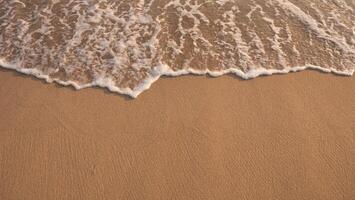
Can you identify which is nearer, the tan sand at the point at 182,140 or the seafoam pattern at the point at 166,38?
the tan sand at the point at 182,140

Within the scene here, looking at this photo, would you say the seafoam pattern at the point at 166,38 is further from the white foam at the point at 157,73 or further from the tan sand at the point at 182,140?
the tan sand at the point at 182,140

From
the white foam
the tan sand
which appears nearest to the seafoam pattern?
the white foam

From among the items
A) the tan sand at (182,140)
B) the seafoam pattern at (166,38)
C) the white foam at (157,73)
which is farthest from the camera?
the seafoam pattern at (166,38)

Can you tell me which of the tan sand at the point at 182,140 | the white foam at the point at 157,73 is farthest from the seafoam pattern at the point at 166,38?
the tan sand at the point at 182,140

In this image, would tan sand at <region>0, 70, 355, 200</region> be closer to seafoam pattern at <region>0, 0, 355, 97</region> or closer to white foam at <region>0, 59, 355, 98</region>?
white foam at <region>0, 59, 355, 98</region>

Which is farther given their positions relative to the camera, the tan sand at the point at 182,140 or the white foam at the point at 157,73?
the white foam at the point at 157,73

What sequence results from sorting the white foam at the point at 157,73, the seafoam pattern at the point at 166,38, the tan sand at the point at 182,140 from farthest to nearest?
1. the seafoam pattern at the point at 166,38
2. the white foam at the point at 157,73
3. the tan sand at the point at 182,140
